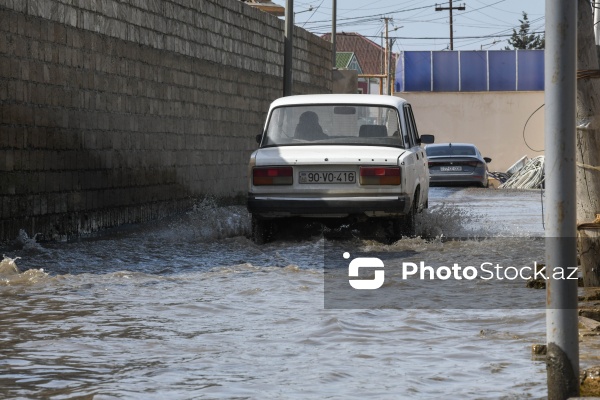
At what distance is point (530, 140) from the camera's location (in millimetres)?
59500

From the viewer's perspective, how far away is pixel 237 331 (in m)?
7.73

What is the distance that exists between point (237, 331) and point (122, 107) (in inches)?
341

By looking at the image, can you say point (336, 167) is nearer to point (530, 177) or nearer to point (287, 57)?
point (287, 57)

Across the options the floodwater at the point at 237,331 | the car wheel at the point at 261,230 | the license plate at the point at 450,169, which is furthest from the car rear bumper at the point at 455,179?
the floodwater at the point at 237,331

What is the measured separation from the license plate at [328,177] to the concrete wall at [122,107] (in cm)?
274

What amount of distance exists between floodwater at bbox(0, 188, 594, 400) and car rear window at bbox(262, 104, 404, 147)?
1.24 meters

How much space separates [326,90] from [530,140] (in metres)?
30.7

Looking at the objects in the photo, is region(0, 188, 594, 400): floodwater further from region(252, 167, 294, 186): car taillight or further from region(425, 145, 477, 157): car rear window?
region(425, 145, 477, 157): car rear window

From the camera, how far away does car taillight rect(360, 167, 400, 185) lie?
507 inches

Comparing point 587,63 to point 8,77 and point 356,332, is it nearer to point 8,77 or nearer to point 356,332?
point 356,332

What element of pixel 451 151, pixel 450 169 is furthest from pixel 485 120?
pixel 450 169

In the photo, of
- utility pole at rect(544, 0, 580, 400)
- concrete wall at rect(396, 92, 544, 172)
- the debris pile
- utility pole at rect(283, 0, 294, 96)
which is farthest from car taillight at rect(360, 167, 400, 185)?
concrete wall at rect(396, 92, 544, 172)

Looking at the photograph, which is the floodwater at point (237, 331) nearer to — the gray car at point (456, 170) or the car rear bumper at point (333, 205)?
the car rear bumper at point (333, 205)

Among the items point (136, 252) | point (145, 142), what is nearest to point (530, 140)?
point (145, 142)
